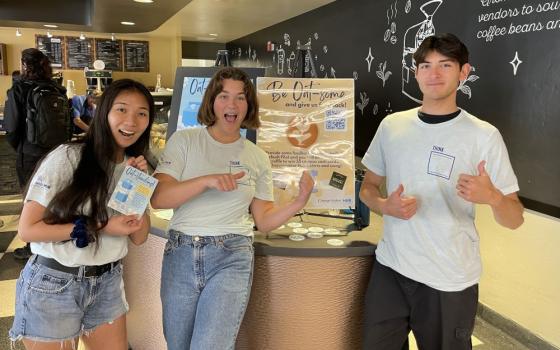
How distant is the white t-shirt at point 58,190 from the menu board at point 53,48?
27.9 feet

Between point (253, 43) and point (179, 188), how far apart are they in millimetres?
7675

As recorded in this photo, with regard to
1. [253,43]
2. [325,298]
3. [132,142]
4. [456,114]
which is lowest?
[325,298]

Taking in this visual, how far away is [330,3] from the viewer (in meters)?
5.47

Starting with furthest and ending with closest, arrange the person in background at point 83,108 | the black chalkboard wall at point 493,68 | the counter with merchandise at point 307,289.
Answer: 1. the person in background at point 83,108
2. the black chalkboard wall at point 493,68
3. the counter with merchandise at point 307,289

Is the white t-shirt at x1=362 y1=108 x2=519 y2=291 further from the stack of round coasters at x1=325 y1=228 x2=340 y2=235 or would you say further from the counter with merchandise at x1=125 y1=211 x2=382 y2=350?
the stack of round coasters at x1=325 y1=228 x2=340 y2=235

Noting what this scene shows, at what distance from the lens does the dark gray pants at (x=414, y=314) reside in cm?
151

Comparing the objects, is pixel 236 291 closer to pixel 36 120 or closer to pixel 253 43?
pixel 36 120

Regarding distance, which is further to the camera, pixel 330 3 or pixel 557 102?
pixel 330 3

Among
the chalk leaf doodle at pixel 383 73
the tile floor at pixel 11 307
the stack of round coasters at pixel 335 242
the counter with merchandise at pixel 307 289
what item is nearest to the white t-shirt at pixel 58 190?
the counter with merchandise at pixel 307 289

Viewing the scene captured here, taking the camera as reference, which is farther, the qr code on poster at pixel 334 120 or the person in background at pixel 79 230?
the qr code on poster at pixel 334 120

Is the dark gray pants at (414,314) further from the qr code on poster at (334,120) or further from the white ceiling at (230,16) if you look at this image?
the white ceiling at (230,16)

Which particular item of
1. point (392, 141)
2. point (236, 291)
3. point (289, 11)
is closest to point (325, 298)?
point (236, 291)

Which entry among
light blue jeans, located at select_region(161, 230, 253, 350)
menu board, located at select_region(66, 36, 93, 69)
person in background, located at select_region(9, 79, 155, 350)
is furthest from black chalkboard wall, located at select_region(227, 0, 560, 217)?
menu board, located at select_region(66, 36, 93, 69)

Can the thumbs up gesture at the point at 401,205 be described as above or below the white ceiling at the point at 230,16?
below
